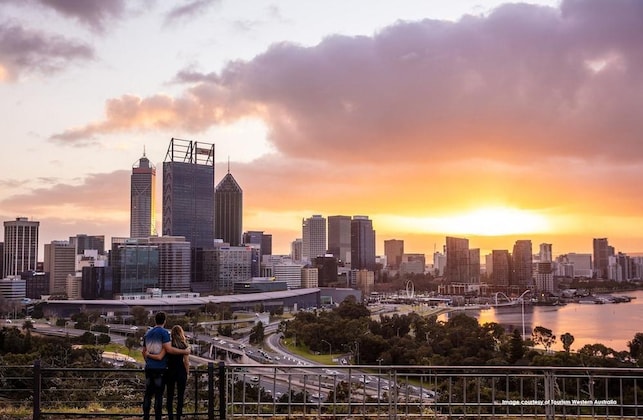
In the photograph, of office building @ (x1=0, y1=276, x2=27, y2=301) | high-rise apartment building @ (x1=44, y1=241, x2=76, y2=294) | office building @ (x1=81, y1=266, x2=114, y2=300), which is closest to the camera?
office building @ (x1=81, y1=266, x2=114, y2=300)

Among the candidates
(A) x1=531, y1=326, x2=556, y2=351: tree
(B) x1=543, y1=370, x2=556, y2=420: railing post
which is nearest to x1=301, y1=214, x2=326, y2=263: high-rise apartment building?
(A) x1=531, y1=326, x2=556, y2=351: tree

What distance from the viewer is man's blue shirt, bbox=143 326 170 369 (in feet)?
16.9

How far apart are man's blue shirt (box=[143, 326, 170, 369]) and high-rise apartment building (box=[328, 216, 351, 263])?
5379 inches

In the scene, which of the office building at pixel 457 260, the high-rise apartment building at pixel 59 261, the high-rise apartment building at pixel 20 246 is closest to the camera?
the high-rise apartment building at pixel 59 261

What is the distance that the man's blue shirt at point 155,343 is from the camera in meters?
5.14

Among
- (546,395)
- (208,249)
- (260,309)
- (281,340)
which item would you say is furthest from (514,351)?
(208,249)

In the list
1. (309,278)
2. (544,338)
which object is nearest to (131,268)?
(309,278)

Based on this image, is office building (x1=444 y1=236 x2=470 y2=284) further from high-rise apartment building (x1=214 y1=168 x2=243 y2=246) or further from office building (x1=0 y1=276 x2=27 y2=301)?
office building (x1=0 y1=276 x2=27 y2=301)

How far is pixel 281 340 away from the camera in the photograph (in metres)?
41.9

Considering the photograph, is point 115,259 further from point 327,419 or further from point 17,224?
point 327,419

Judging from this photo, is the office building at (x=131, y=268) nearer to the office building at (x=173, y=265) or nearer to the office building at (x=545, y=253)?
the office building at (x=173, y=265)

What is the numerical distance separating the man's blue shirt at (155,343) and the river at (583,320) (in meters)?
38.8

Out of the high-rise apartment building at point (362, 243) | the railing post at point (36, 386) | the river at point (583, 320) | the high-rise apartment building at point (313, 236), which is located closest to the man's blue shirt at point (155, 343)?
the railing post at point (36, 386)

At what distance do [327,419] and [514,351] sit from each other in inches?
942
